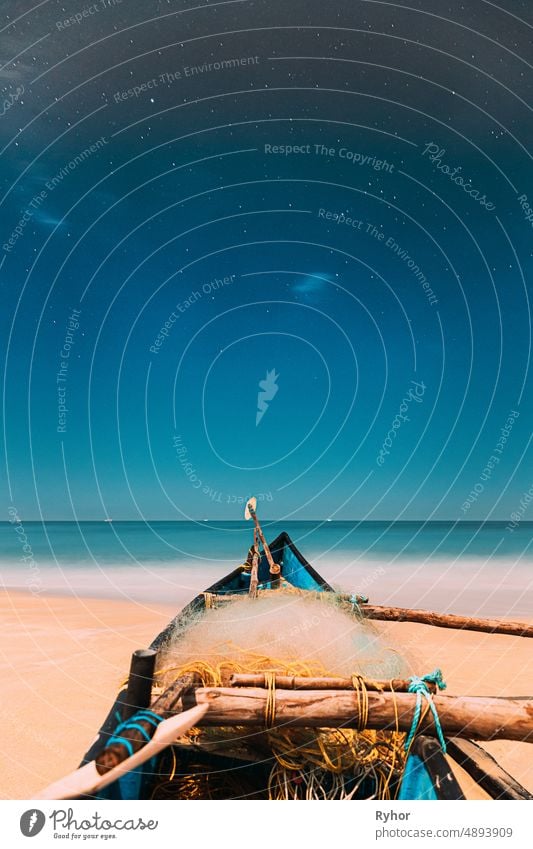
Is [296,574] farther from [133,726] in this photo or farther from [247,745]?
[133,726]

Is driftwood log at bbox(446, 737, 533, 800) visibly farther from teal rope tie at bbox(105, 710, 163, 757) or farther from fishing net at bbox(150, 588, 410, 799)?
teal rope tie at bbox(105, 710, 163, 757)

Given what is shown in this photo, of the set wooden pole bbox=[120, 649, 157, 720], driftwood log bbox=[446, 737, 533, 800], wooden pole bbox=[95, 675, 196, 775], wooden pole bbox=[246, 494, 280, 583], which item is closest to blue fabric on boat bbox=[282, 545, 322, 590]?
wooden pole bbox=[246, 494, 280, 583]

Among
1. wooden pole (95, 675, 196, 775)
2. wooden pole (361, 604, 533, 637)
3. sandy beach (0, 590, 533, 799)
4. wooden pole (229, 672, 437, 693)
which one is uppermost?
wooden pole (361, 604, 533, 637)

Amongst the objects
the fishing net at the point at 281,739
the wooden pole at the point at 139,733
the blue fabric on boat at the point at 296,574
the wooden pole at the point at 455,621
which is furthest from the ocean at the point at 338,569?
the wooden pole at the point at 139,733

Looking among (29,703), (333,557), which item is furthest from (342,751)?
(333,557)

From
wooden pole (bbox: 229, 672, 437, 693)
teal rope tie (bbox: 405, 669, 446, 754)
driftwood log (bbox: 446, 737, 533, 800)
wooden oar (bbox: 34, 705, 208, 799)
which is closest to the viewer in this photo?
wooden oar (bbox: 34, 705, 208, 799)

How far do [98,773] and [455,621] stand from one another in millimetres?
5497

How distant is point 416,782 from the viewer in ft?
11.1

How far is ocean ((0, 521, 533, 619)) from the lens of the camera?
22.2 m

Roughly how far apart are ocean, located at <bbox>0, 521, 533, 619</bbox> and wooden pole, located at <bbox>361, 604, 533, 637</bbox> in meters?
2.48

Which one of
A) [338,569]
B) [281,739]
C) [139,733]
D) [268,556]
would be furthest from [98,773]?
[338,569]

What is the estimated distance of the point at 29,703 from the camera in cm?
742

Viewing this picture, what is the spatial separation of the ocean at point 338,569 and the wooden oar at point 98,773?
285 inches
